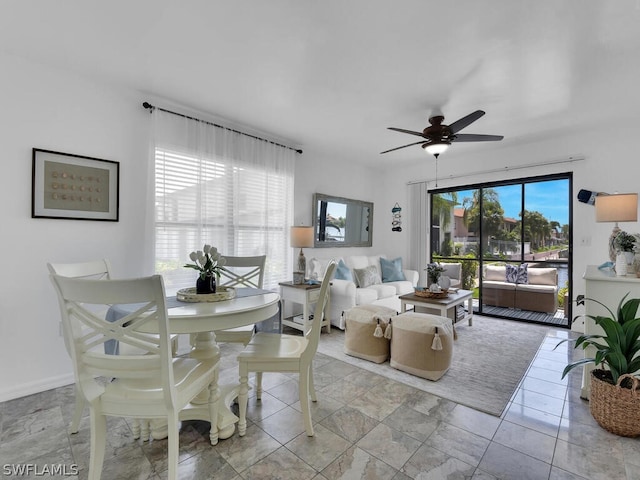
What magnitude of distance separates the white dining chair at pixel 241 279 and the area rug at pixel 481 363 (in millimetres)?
1104

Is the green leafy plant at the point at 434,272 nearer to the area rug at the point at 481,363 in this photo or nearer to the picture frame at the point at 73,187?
the area rug at the point at 481,363

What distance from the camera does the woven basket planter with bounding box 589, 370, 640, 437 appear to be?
180 cm

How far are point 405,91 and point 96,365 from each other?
9.96 feet

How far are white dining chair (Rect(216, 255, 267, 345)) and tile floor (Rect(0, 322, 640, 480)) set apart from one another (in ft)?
1.60

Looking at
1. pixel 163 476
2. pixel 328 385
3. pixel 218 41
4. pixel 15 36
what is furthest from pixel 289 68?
pixel 163 476

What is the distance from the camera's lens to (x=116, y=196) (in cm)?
279

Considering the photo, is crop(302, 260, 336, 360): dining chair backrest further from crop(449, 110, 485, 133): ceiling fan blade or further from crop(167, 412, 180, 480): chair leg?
crop(449, 110, 485, 133): ceiling fan blade

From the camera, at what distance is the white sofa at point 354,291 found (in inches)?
156

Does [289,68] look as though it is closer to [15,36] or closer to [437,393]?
[15,36]

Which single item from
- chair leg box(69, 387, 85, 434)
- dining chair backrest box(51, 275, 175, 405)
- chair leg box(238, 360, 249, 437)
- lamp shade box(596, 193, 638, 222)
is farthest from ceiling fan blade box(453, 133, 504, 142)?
chair leg box(69, 387, 85, 434)

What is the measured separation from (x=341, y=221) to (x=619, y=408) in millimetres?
3885

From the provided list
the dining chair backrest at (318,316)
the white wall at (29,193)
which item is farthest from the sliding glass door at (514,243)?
the dining chair backrest at (318,316)

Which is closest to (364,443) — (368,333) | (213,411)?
(213,411)

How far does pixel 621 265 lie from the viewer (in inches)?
88.1
